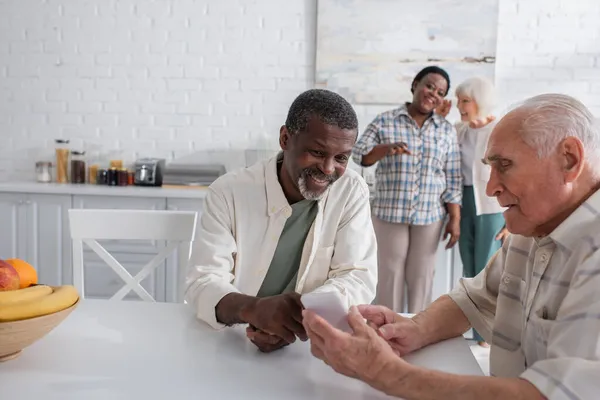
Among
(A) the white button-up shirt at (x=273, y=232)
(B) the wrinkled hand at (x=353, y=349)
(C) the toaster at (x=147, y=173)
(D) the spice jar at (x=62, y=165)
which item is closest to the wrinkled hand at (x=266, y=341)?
(B) the wrinkled hand at (x=353, y=349)

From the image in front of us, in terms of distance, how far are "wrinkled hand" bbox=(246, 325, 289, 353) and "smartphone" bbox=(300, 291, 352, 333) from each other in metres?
0.13

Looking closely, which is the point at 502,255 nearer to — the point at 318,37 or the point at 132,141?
the point at 318,37

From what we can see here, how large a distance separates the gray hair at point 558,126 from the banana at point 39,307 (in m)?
0.88

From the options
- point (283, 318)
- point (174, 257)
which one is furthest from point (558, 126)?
point (174, 257)

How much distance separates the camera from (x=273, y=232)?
1644 mm

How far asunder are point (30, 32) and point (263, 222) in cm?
306

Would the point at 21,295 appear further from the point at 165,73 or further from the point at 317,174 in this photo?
the point at 165,73

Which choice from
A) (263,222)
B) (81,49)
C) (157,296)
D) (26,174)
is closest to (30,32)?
(81,49)

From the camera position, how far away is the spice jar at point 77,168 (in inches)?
152

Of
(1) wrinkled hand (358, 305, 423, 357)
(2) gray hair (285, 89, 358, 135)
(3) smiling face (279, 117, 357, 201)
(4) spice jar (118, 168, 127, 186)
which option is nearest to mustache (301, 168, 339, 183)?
(3) smiling face (279, 117, 357, 201)

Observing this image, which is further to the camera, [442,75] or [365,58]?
[365,58]

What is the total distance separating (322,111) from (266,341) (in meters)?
0.60

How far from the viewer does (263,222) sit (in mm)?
1654

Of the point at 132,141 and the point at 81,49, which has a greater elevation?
the point at 81,49
